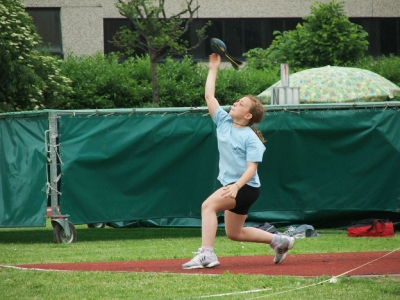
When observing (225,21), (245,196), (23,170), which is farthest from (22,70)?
(225,21)

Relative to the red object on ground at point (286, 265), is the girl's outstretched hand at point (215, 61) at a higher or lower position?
higher

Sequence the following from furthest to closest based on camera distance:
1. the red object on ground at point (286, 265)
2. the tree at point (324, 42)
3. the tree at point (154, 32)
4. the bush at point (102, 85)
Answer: the tree at point (324, 42) → the bush at point (102, 85) → the tree at point (154, 32) → the red object on ground at point (286, 265)

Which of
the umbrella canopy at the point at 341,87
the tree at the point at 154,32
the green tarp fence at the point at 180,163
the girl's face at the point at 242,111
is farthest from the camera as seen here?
the tree at the point at 154,32

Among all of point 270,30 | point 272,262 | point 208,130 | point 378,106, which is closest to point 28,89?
point 208,130

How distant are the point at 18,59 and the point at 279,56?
47.3 ft

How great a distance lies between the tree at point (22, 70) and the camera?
65.3 feet

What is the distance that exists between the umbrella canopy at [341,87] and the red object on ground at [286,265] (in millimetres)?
9122

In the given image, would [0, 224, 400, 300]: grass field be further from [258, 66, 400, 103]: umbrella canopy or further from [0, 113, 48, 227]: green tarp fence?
→ [258, 66, 400, 103]: umbrella canopy

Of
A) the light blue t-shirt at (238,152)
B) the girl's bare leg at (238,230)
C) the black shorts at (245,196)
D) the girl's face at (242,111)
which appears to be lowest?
the girl's bare leg at (238,230)

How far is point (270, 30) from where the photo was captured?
3831 centimetres

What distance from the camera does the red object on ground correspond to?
7.88m

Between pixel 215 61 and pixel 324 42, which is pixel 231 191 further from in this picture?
pixel 324 42

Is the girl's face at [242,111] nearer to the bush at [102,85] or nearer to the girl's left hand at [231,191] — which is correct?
the girl's left hand at [231,191]

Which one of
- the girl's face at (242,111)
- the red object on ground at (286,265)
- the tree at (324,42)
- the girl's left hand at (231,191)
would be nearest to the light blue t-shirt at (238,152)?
the girl's face at (242,111)
